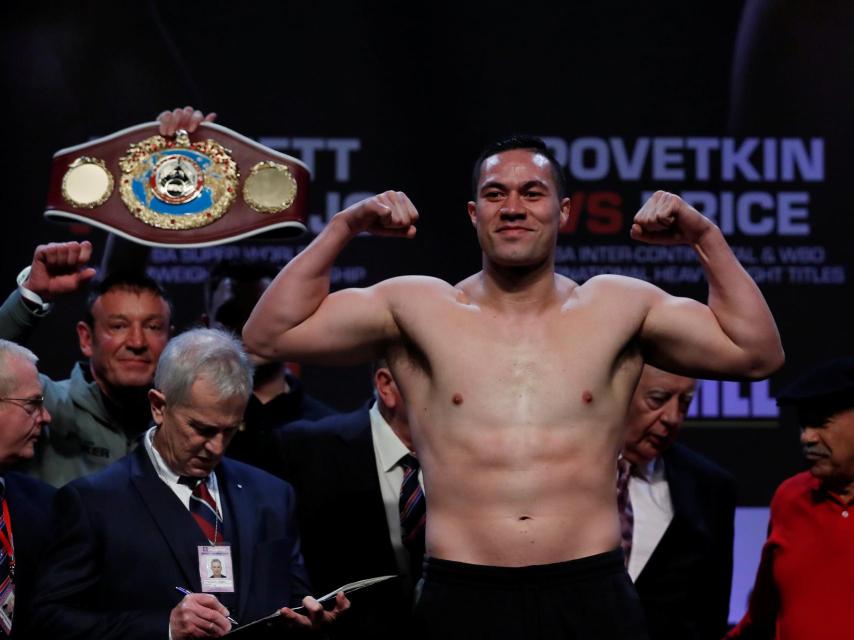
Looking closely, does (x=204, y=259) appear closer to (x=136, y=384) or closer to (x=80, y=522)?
(x=136, y=384)

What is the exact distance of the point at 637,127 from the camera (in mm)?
4629

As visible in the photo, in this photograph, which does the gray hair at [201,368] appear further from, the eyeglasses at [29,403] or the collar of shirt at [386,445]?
the collar of shirt at [386,445]

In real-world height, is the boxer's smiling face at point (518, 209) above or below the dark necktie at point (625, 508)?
above

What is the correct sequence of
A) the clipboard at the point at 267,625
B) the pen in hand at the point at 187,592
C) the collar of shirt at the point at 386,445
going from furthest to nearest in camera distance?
the collar of shirt at the point at 386,445
the pen in hand at the point at 187,592
the clipboard at the point at 267,625

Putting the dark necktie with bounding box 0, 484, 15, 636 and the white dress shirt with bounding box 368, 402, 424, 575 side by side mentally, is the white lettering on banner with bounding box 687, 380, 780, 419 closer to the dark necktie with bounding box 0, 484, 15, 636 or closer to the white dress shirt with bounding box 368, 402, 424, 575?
the white dress shirt with bounding box 368, 402, 424, 575

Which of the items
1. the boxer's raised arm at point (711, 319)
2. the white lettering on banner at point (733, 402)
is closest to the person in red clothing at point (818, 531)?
the boxer's raised arm at point (711, 319)

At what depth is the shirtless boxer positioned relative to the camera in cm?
246

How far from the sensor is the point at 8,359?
290cm

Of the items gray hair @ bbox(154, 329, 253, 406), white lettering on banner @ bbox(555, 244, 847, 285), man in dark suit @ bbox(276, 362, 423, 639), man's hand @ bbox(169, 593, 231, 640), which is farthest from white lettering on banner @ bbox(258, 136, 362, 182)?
man's hand @ bbox(169, 593, 231, 640)

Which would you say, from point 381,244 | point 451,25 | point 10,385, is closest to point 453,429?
point 10,385

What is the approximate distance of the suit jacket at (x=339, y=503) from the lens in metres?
3.26

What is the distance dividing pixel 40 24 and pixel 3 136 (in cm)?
42

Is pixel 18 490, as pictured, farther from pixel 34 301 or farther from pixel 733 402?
pixel 733 402

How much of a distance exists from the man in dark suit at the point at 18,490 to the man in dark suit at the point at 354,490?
2.21 feet
